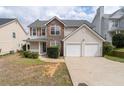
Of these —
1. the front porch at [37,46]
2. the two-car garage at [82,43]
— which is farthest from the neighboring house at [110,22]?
the front porch at [37,46]

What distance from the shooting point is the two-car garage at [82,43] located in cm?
2542

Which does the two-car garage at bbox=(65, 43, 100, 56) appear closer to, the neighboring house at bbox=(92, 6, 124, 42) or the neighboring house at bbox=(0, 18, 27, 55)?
the neighboring house at bbox=(92, 6, 124, 42)

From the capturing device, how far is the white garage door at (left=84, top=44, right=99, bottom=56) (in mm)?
25469

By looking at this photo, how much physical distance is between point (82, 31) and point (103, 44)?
3.96 meters

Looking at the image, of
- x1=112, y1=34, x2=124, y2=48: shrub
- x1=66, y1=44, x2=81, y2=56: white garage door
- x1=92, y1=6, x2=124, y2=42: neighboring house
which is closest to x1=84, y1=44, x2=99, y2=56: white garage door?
x1=66, y1=44, x2=81, y2=56: white garage door

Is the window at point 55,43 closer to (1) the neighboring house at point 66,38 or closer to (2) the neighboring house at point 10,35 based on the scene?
(1) the neighboring house at point 66,38

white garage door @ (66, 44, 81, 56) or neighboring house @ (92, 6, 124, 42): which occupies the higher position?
neighboring house @ (92, 6, 124, 42)

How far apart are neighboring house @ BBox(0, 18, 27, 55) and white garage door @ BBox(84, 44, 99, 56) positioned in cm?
1370

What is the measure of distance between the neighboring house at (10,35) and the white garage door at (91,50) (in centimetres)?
1370

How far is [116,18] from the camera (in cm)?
3447

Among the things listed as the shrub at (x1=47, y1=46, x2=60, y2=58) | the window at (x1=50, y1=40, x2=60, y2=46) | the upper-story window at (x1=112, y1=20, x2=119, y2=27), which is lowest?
the shrub at (x1=47, y1=46, x2=60, y2=58)

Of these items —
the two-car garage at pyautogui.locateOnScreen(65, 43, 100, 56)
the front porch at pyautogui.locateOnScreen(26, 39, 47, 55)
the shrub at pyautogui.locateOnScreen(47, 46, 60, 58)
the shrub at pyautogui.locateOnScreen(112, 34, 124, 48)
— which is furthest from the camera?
the front porch at pyautogui.locateOnScreen(26, 39, 47, 55)
